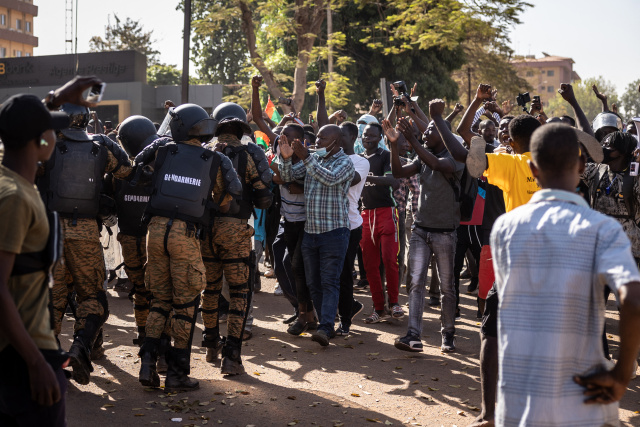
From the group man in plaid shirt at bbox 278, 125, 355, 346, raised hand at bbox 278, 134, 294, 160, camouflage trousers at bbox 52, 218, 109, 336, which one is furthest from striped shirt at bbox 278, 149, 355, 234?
camouflage trousers at bbox 52, 218, 109, 336

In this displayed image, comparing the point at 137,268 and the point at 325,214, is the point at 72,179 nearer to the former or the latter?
the point at 137,268

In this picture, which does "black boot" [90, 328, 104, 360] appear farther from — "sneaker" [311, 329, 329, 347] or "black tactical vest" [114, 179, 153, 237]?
"sneaker" [311, 329, 329, 347]

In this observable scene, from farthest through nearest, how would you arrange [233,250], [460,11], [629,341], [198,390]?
[460,11]
[233,250]
[198,390]
[629,341]

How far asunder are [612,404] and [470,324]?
21.0 ft

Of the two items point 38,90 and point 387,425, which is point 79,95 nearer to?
point 387,425

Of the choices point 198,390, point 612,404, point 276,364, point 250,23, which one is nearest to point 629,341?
point 612,404

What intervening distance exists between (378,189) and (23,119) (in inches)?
253

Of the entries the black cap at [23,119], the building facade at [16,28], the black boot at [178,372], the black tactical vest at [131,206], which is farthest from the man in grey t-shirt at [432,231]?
the building facade at [16,28]

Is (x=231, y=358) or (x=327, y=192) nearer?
(x=231, y=358)

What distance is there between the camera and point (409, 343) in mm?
7426

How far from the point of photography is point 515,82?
37781 millimetres

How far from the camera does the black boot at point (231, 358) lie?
21.9ft

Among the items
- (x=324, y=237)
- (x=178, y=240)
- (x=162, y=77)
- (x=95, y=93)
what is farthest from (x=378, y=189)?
(x=162, y=77)

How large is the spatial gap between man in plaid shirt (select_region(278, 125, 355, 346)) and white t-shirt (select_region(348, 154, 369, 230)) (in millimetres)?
456
